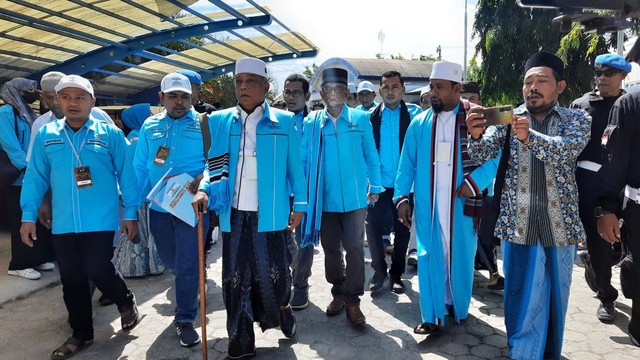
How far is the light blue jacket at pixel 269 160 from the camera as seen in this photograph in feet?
10.4

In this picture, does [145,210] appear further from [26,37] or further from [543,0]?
[543,0]

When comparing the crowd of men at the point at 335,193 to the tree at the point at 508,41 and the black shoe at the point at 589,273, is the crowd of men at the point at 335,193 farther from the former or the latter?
the tree at the point at 508,41

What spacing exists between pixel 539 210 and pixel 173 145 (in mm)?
2694

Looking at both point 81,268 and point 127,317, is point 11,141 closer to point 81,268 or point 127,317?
point 81,268

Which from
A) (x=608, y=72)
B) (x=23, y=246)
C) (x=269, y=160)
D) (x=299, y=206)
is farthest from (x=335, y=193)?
(x=23, y=246)

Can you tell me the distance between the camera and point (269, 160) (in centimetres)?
320

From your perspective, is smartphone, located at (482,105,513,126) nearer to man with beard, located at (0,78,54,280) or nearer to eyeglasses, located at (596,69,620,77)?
eyeglasses, located at (596,69,620,77)

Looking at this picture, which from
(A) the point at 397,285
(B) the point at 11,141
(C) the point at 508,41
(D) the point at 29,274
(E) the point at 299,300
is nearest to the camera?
(E) the point at 299,300

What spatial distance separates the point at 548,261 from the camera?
2994 millimetres

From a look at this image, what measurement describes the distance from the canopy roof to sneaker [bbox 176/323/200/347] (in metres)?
4.84

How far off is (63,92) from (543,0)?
14.0 feet

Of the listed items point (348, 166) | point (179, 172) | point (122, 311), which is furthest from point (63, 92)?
point (348, 166)

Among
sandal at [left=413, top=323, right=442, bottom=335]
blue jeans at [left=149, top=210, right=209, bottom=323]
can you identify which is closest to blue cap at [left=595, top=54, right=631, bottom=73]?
sandal at [left=413, top=323, right=442, bottom=335]

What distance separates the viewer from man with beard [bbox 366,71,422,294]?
4.57 meters
